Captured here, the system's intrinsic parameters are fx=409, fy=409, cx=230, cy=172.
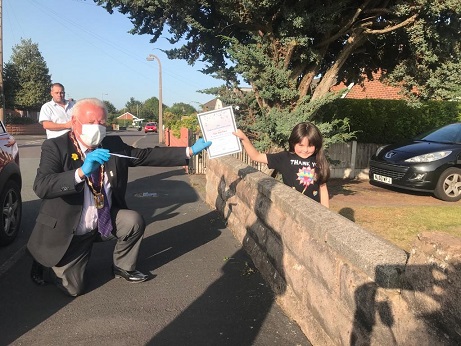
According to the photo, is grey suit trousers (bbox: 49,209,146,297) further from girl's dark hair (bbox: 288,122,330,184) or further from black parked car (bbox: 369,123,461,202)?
black parked car (bbox: 369,123,461,202)

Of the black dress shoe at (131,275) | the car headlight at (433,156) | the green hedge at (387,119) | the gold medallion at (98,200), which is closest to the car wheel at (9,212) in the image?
the black dress shoe at (131,275)

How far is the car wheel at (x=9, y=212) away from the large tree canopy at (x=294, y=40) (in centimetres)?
330

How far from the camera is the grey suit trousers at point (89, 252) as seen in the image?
3.51m

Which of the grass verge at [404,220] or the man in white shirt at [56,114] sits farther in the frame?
the grass verge at [404,220]

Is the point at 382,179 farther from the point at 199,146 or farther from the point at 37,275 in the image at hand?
the point at 37,275

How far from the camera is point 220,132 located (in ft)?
12.7

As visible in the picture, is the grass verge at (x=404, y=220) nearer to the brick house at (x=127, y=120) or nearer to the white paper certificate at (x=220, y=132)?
the white paper certificate at (x=220, y=132)

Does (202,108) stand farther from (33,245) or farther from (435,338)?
(435,338)

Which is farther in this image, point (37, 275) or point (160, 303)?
point (37, 275)

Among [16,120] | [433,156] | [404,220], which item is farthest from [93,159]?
[16,120]

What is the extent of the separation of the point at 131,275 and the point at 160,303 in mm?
559

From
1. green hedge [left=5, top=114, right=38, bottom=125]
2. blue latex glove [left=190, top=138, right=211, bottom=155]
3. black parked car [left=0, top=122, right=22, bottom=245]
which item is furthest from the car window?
green hedge [left=5, top=114, right=38, bottom=125]

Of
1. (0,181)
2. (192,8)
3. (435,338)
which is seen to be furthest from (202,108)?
(435,338)

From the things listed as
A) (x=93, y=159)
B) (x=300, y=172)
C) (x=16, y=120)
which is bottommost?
(x=16, y=120)
